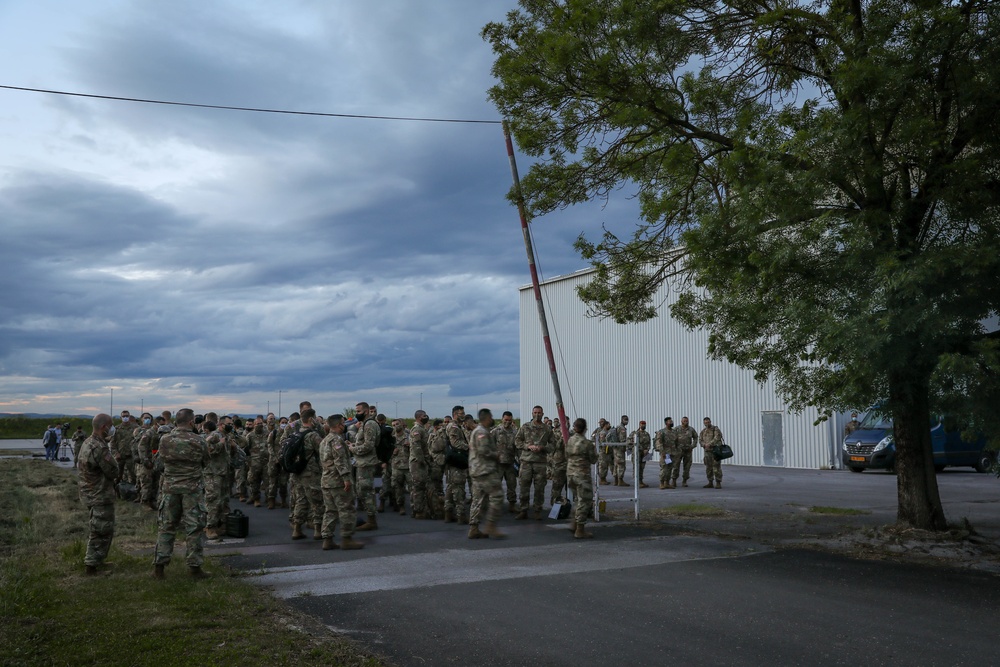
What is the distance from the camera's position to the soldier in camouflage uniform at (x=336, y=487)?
36.9 ft

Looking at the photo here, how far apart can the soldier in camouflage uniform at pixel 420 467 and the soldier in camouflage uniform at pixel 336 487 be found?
3132 millimetres

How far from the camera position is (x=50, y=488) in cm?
2295

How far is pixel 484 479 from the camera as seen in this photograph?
1216cm

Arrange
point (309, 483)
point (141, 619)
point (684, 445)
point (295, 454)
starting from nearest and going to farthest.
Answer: point (141, 619) < point (295, 454) < point (309, 483) < point (684, 445)

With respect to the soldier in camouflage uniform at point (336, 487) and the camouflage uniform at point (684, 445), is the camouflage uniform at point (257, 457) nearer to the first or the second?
the soldier in camouflage uniform at point (336, 487)

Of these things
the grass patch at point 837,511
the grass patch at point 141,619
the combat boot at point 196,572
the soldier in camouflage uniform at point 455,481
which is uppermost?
the soldier in camouflage uniform at point 455,481

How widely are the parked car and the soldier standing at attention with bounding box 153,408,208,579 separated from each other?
2261 cm

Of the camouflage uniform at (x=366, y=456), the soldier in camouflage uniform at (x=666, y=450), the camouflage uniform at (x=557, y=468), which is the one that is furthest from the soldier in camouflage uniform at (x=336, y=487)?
the soldier in camouflage uniform at (x=666, y=450)

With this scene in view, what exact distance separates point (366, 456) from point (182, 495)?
3992 mm

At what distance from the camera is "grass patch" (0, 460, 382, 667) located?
5.96m

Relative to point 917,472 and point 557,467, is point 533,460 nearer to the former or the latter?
point 557,467

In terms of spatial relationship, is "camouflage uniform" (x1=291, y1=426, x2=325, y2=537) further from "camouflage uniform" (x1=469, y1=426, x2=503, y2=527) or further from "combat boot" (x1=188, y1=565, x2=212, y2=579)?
"combat boot" (x1=188, y1=565, x2=212, y2=579)

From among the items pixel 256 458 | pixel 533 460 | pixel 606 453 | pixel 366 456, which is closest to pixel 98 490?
pixel 366 456

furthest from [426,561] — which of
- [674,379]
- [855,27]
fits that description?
[674,379]
